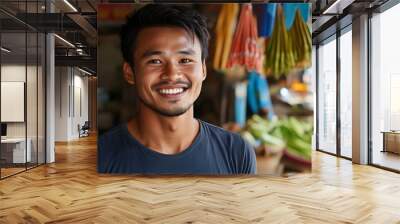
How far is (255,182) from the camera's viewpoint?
6.19 metres

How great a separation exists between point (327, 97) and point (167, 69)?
20.5 ft

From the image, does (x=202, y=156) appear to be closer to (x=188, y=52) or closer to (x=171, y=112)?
(x=171, y=112)

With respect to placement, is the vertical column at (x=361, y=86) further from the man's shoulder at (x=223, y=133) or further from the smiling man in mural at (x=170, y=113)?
the man's shoulder at (x=223, y=133)

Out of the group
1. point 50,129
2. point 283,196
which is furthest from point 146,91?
point 50,129

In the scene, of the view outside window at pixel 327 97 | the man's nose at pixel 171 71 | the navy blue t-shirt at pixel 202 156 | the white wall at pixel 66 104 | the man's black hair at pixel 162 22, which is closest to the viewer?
the man's nose at pixel 171 71

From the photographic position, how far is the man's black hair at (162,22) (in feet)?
20.9

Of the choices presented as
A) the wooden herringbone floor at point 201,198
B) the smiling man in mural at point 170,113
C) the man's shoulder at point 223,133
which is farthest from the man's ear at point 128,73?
the wooden herringbone floor at point 201,198

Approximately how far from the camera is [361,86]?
332 inches

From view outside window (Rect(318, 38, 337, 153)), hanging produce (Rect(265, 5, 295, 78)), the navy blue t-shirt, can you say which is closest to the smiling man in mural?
the navy blue t-shirt

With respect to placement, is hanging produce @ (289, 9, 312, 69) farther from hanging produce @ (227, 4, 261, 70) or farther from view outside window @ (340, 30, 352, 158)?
view outside window @ (340, 30, 352, 158)

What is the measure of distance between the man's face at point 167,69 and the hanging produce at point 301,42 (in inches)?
62.9

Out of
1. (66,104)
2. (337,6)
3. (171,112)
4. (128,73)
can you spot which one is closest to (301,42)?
(337,6)

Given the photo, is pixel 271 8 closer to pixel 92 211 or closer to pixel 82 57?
pixel 92 211

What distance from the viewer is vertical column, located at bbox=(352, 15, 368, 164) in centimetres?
837
